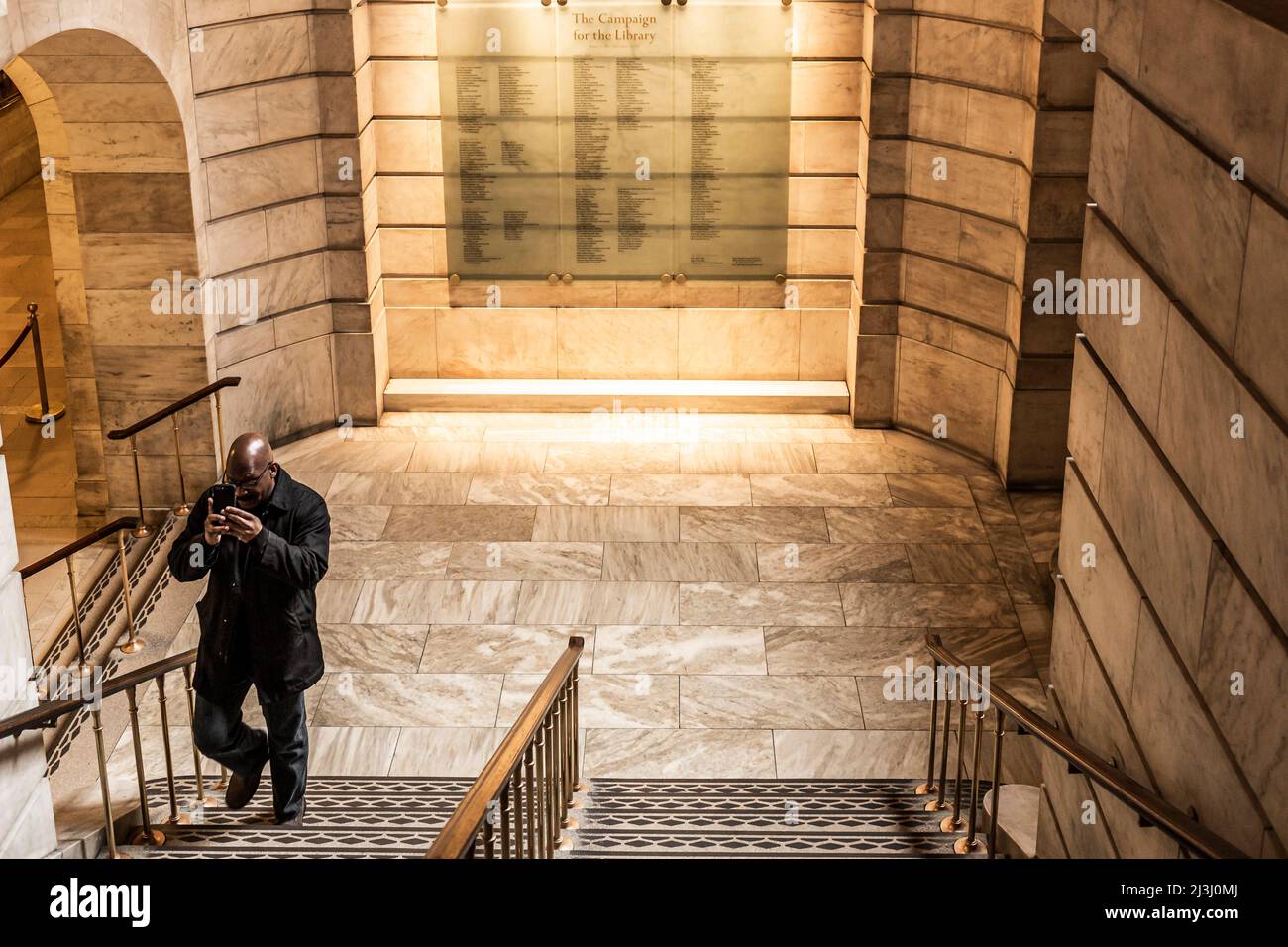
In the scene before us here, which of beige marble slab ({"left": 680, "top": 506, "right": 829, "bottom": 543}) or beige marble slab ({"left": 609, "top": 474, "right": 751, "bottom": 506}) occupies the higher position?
beige marble slab ({"left": 609, "top": 474, "right": 751, "bottom": 506})

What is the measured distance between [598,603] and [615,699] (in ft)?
3.32

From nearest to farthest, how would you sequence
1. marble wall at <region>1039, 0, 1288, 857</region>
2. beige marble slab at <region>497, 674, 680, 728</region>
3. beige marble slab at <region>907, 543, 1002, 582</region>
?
marble wall at <region>1039, 0, 1288, 857</region> → beige marble slab at <region>497, 674, 680, 728</region> → beige marble slab at <region>907, 543, 1002, 582</region>

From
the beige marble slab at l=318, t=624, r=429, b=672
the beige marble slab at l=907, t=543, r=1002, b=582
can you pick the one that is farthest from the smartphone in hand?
the beige marble slab at l=907, t=543, r=1002, b=582

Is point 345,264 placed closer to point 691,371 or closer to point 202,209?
point 202,209

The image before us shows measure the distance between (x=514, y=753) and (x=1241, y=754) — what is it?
2.11 metres

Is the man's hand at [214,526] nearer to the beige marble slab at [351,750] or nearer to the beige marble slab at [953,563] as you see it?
the beige marble slab at [351,750]

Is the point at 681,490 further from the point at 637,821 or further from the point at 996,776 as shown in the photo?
the point at 996,776

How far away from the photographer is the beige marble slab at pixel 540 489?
1020cm

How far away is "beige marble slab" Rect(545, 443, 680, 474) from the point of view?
10.7m

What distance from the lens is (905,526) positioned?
985 centimetres

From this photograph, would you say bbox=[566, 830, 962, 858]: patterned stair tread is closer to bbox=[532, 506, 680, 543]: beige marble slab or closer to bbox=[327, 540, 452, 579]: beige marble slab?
bbox=[327, 540, 452, 579]: beige marble slab

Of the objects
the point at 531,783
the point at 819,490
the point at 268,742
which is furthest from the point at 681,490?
the point at 531,783

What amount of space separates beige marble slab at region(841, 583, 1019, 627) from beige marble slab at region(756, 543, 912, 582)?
0.14m

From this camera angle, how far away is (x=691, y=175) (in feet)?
37.6
